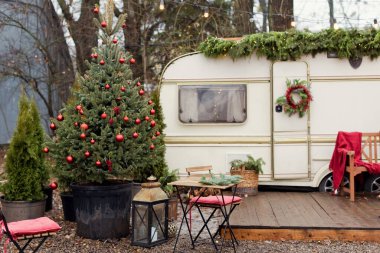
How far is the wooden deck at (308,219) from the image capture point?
599cm

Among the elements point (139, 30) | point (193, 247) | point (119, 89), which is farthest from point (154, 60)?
point (193, 247)

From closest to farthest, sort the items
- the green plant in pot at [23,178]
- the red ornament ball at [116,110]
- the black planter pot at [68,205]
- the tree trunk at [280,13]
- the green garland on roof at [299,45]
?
the red ornament ball at [116,110]
the green plant in pot at [23,178]
the black planter pot at [68,205]
the green garland on roof at [299,45]
the tree trunk at [280,13]

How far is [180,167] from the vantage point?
8859 millimetres

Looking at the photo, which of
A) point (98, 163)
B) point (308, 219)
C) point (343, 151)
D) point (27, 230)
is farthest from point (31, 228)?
point (343, 151)

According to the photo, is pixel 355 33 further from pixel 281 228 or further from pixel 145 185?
pixel 145 185

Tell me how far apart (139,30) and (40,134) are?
7970 millimetres

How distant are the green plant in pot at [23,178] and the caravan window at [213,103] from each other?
282 cm

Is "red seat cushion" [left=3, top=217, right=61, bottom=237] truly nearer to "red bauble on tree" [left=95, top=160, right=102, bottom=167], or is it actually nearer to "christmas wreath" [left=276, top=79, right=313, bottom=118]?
"red bauble on tree" [left=95, top=160, right=102, bottom=167]

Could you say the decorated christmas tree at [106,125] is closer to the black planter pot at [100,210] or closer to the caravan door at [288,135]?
the black planter pot at [100,210]

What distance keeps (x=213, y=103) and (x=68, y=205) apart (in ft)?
10.2

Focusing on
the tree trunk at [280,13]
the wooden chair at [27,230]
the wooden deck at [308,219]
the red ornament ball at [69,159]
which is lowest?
→ the wooden deck at [308,219]

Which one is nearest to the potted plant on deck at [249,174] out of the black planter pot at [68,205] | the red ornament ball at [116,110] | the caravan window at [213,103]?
the caravan window at [213,103]

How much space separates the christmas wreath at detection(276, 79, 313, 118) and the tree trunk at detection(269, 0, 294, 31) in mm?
5199

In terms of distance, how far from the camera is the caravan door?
336 inches
